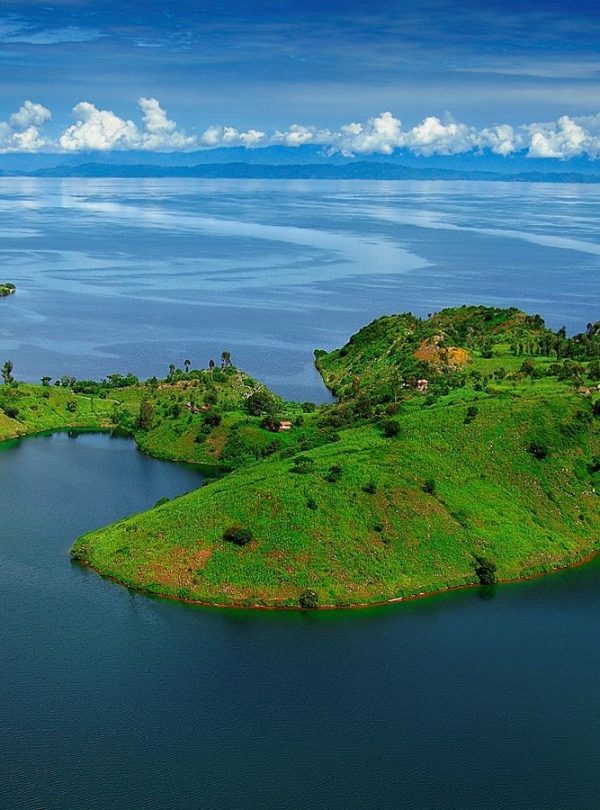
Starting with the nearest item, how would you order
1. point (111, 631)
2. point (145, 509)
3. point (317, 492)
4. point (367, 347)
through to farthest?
point (111, 631) < point (317, 492) < point (145, 509) < point (367, 347)

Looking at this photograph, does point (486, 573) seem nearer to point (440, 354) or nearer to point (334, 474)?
point (334, 474)

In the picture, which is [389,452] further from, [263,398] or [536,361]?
[536,361]

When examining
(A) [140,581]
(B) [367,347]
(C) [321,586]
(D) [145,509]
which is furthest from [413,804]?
(B) [367,347]

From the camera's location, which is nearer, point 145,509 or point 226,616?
point 226,616

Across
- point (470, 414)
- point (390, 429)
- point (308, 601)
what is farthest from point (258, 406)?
point (308, 601)

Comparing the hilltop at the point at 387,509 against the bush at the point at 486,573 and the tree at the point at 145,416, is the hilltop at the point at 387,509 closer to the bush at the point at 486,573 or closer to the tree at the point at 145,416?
the bush at the point at 486,573

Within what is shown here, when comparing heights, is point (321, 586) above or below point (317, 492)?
below
